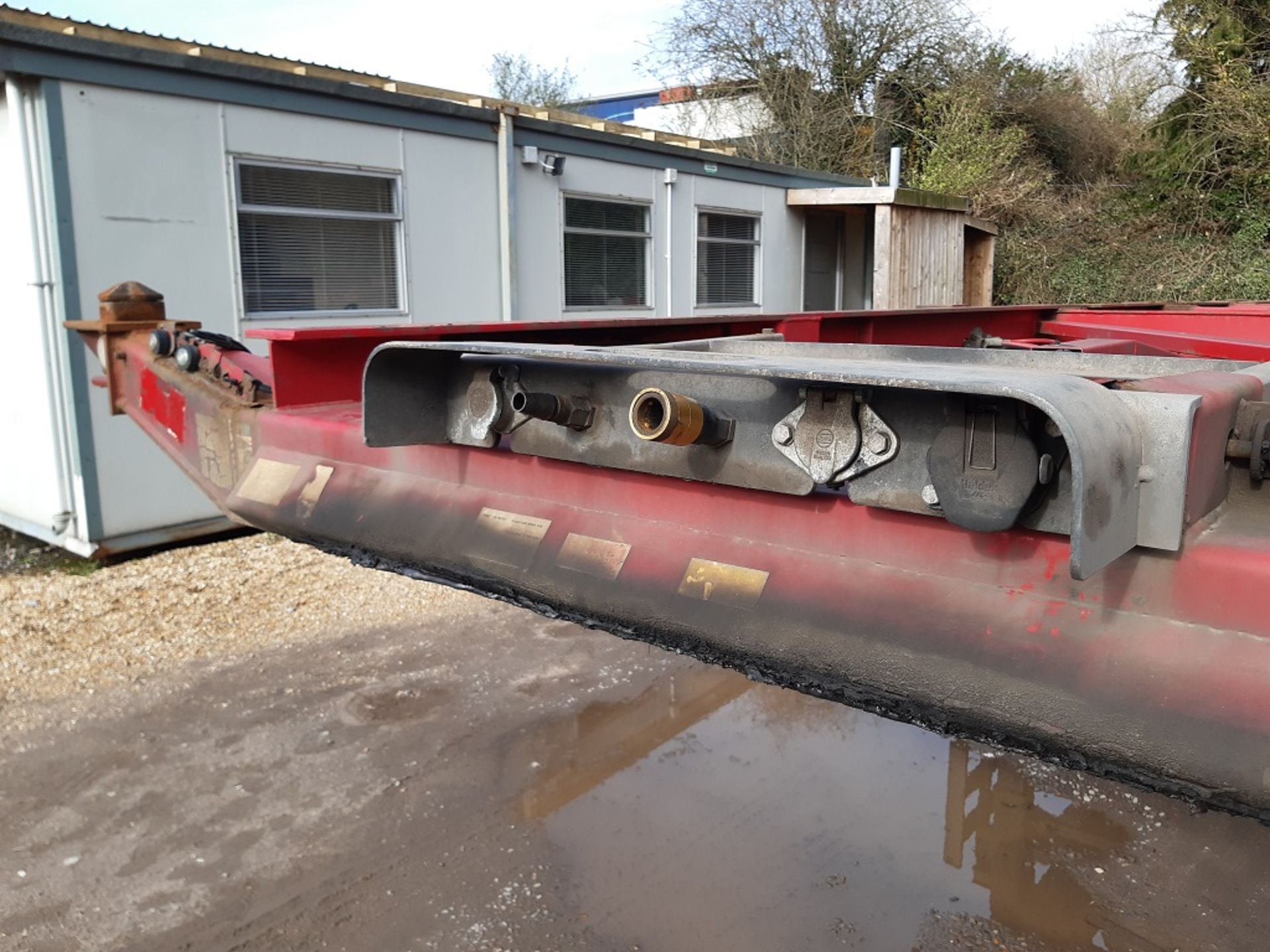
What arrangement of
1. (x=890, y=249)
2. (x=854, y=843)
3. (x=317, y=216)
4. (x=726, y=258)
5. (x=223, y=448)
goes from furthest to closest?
(x=890, y=249)
(x=726, y=258)
(x=317, y=216)
(x=854, y=843)
(x=223, y=448)

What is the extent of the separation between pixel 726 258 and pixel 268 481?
10099 mm

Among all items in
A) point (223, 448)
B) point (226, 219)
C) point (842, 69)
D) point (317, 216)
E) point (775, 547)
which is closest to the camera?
point (775, 547)

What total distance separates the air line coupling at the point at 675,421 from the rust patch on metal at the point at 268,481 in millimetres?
1128

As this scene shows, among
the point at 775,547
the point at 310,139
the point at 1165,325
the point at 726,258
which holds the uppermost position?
the point at 310,139

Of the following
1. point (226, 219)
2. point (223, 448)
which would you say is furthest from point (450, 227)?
point (223, 448)

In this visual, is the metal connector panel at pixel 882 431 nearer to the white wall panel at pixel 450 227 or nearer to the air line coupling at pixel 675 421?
the air line coupling at pixel 675 421

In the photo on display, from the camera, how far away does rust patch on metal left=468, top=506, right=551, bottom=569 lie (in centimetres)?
189

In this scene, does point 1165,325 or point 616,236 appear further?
point 616,236

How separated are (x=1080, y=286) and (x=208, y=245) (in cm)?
1455

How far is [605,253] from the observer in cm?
991

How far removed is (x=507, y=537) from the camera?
193 cm

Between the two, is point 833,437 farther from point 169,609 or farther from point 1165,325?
point 169,609

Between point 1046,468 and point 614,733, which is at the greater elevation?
point 1046,468

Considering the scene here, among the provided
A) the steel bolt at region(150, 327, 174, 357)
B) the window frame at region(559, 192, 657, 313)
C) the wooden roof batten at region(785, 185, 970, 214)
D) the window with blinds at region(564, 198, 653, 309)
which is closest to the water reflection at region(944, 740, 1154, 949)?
the steel bolt at region(150, 327, 174, 357)
